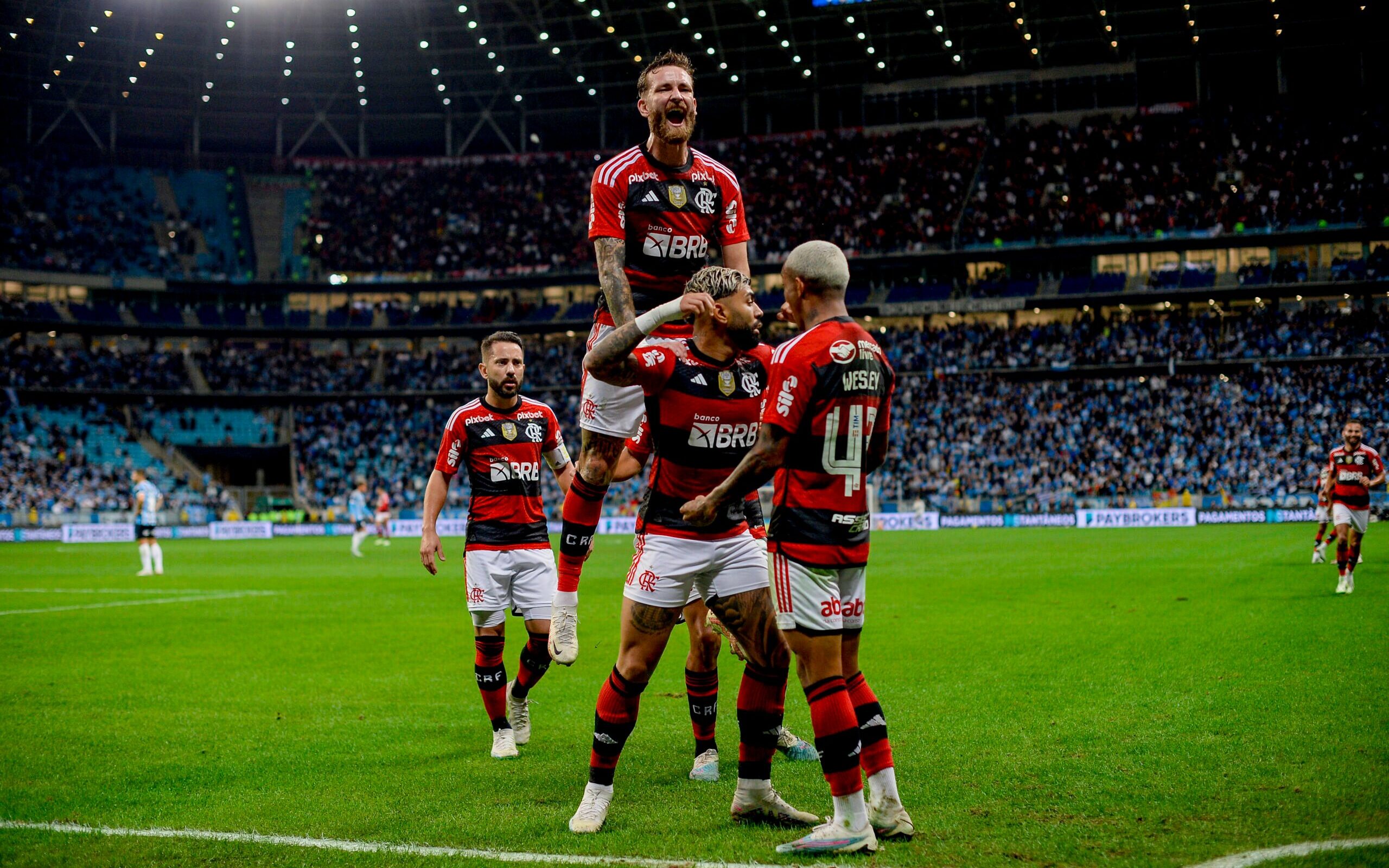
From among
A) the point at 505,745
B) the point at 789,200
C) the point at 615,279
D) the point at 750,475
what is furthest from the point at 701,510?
the point at 789,200

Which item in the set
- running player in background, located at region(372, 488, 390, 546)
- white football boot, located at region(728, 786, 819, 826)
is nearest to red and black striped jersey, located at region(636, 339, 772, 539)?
white football boot, located at region(728, 786, 819, 826)

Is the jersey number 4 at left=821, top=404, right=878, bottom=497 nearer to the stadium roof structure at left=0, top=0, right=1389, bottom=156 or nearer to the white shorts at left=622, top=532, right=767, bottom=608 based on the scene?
the white shorts at left=622, top=532, right=767, bottom=608

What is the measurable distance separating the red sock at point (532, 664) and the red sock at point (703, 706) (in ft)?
5.68

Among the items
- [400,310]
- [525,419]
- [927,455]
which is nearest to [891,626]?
[525,419]

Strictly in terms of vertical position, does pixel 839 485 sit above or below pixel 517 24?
below

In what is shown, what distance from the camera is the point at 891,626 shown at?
16.2 m

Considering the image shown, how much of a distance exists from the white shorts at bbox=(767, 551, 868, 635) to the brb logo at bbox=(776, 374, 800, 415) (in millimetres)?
776

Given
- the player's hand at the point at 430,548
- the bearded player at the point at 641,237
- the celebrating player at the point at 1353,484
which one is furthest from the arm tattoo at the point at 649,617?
the celebrating player at the point at 1353,484

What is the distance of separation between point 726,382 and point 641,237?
1.64m

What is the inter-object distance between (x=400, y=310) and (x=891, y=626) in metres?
58.1

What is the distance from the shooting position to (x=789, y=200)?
2552 inches

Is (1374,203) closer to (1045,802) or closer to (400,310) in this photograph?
(400,310)

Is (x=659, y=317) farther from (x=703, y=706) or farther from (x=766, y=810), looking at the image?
(x=703, y=706)

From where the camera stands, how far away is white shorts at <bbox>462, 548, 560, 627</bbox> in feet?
31.0
